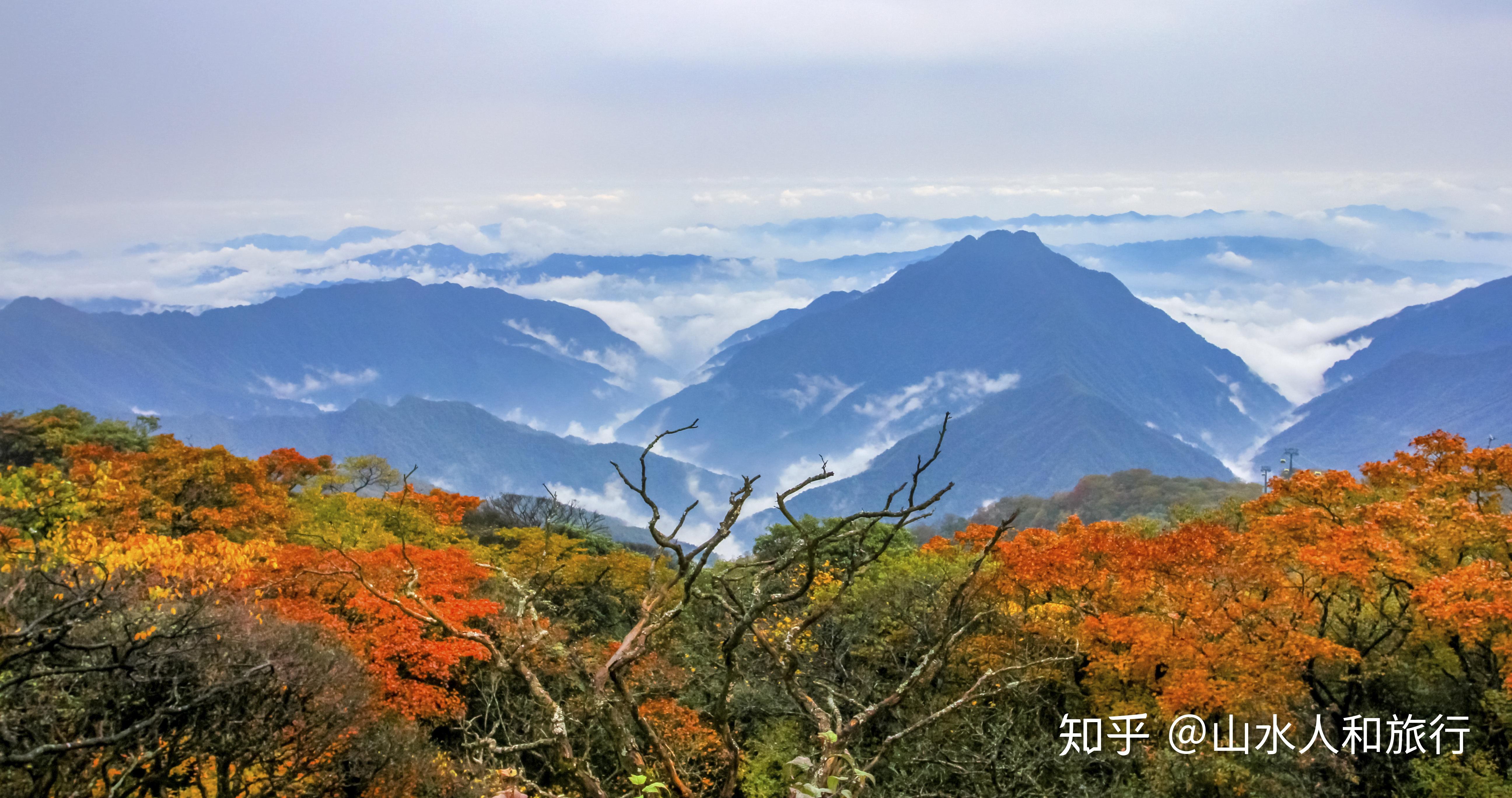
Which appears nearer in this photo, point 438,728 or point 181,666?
point 181,666

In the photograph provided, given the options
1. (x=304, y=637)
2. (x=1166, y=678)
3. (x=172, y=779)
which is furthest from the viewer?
(x=1166, y=678)

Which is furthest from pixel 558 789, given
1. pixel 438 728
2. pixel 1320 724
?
pixel 1320 724

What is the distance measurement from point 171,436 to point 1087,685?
47.0 metres

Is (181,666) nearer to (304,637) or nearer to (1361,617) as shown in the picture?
(304,637)

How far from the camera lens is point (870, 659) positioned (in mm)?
27203

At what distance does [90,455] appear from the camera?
1763 inches

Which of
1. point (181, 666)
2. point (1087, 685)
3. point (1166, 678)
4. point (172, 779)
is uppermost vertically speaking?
point (181, 666)

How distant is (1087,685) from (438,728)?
18270 millimetres

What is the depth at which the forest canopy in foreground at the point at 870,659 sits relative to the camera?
12992mm

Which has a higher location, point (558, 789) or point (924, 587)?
point (924, 587)

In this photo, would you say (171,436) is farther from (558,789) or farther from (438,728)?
(558,789)

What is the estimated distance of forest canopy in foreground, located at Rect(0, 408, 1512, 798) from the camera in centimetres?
1299

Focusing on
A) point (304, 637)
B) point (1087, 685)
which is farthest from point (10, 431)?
point (1087, 685)

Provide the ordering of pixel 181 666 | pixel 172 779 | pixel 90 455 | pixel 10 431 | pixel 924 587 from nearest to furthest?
pixel 181 666 → pixel 172 779 → pixel 924 587 → pixel 90 455 → pixel 10 431
